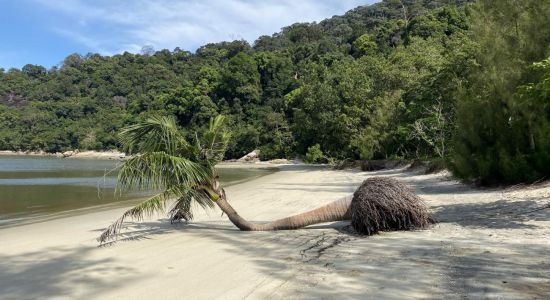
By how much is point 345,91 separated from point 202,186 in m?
47.0

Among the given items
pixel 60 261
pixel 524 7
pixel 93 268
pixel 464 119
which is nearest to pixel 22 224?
pixel 60 261

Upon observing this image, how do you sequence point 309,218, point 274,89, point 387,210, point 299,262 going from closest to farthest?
1. point 299,262
2. point 387,210
3. point 309,218
4. point 274,89

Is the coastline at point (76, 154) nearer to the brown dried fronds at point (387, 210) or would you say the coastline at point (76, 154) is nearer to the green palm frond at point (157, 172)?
the green palm frond at point (157, 172)

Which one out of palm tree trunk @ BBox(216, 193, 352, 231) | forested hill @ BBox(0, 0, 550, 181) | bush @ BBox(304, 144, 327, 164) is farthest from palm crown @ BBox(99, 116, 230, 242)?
bush @ BBox(304, 144, 327, 164)

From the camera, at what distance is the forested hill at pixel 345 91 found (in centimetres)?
1300

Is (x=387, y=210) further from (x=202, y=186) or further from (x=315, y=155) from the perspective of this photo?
(x=315, y=155)

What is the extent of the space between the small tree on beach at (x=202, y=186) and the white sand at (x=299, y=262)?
38 centimetres

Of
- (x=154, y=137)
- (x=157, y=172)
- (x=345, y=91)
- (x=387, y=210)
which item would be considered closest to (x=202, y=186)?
(x=157, y=172)

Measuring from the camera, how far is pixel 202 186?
9391 millimetres

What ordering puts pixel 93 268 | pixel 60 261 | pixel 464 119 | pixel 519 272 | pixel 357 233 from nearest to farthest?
pixel 519 272
pixel 93 268
pixel 60 261
pixel 357 233
pixel 464 119

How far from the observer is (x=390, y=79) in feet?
151

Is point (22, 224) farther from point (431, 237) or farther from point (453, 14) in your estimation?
point (453, 14)

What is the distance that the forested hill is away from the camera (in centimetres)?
1300

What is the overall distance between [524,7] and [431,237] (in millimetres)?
8005
